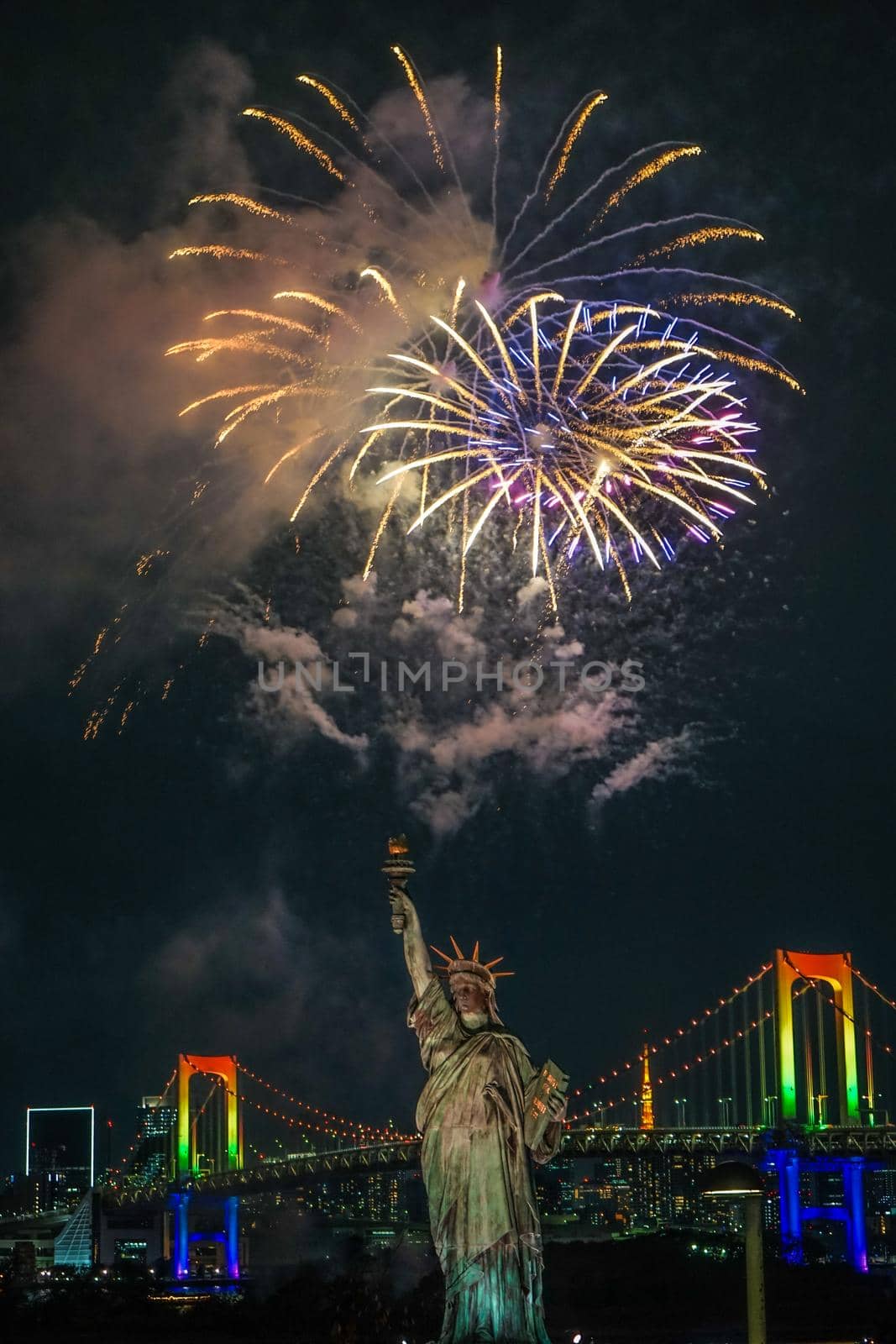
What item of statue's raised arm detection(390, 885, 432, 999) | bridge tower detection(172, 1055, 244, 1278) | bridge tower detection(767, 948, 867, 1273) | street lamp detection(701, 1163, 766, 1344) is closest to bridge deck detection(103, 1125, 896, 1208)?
bridge tower detection(767, 948, 867, 1273)

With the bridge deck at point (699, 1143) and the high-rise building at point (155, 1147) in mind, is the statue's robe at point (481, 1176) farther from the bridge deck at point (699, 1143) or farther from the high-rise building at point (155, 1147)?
the high-rise building at point (155, 1147)

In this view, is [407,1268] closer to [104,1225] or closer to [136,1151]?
[104,1225]

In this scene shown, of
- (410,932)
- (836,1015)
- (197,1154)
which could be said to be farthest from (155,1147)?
(410,932)

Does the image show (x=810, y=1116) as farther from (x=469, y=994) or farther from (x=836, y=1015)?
(x=469, y=994)

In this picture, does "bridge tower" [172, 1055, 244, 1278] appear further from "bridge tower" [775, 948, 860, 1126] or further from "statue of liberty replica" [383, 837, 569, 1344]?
"statue of liberty replica" [383, 837, 569, 1344]

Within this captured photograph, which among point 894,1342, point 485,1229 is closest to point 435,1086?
point 485,1229

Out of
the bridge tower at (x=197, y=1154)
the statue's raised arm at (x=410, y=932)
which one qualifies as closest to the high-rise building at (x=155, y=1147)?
the bridge tower at (x=197, y=1154)
